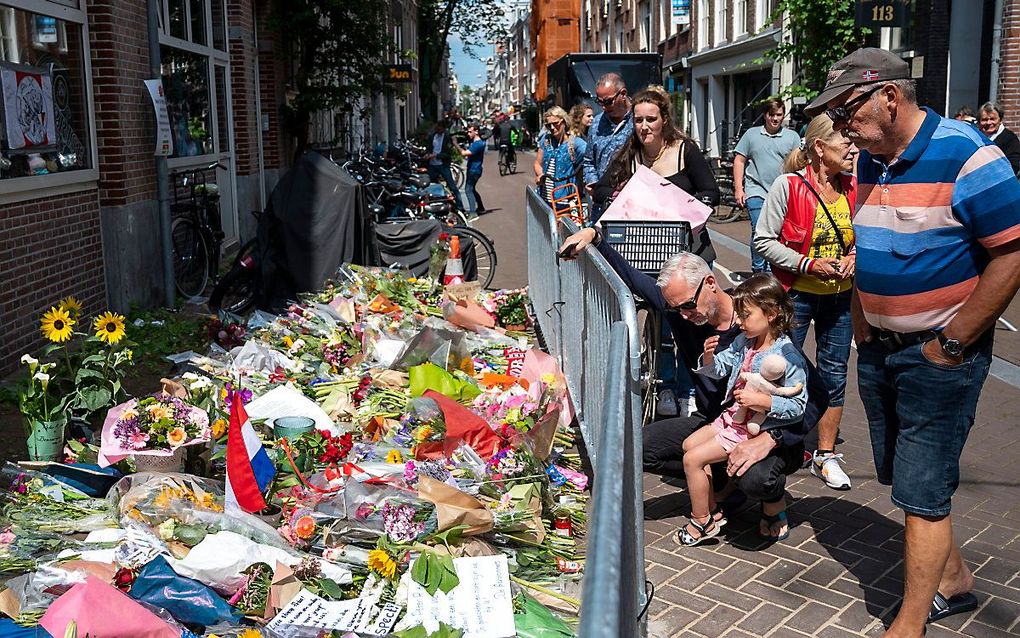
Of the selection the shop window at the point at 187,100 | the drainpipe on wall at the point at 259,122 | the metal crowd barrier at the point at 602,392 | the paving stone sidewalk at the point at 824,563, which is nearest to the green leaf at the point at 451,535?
the metal crowd barrier at the point at 602,392

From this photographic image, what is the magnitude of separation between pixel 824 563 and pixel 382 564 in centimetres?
184

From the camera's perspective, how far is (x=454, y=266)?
31.6ft

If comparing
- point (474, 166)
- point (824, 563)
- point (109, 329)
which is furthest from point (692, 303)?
point (474, 166)

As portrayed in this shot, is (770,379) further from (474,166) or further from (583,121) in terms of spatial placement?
(474,166)

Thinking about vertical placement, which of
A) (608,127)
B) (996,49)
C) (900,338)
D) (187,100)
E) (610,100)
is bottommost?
(900,338)

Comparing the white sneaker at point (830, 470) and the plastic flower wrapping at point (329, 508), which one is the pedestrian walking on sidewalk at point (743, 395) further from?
the white sneaker at point (830, 470)

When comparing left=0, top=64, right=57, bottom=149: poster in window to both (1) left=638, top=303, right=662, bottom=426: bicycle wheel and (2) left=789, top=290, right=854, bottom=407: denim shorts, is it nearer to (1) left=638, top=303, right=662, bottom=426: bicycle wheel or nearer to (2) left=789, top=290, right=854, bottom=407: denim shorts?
(1) left=638, top=303, right=662, bottom=426: bicycle wheel

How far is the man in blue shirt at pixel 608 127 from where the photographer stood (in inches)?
260

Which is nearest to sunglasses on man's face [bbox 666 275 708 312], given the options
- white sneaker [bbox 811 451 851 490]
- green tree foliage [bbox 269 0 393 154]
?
white sneaker [bbox 811 451 851 490]

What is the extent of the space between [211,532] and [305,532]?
342 millimetres

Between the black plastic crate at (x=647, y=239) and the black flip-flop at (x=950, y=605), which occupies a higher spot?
the black plastic crate at (x=647, y=239)

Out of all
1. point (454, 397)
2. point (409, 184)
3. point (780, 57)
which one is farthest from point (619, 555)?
point (780, 57)

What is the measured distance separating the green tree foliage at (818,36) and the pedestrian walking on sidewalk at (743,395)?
1449 centimetres

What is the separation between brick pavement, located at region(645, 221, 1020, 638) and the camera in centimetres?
364
